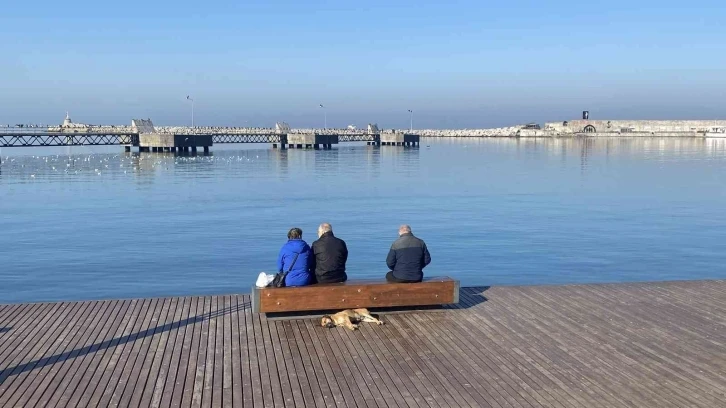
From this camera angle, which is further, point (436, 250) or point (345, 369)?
point (436, 250)

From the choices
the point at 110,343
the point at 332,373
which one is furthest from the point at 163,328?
the point at 332,373

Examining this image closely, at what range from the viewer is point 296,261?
35.5 feet

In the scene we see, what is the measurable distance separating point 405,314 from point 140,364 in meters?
4.13

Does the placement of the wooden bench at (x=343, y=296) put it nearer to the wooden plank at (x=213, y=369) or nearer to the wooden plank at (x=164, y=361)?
the wooden plank at (x=213, y=369)

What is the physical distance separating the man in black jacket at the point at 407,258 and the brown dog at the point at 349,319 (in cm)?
80

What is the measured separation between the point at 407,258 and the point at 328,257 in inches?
47.2

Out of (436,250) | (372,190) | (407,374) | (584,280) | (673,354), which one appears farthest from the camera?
(372,190)

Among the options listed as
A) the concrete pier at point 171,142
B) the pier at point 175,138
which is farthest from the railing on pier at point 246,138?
the concrete pier at point 171,142

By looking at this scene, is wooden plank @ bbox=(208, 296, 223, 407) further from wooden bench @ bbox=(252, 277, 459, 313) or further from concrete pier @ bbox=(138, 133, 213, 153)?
concrete pier @ bbox=(138, 133, 213, 153)

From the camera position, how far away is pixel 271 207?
36.8 meters

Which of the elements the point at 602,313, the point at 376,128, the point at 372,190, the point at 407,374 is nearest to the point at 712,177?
the point at 372,190

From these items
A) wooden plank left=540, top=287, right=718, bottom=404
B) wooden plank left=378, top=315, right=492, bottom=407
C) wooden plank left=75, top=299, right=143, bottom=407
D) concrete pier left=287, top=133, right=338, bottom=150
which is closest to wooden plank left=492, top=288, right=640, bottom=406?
wooden plank left=540, top=287, right=718, bottom=404

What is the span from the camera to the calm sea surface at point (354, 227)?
812 inches

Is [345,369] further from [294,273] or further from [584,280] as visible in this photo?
[584,280]
